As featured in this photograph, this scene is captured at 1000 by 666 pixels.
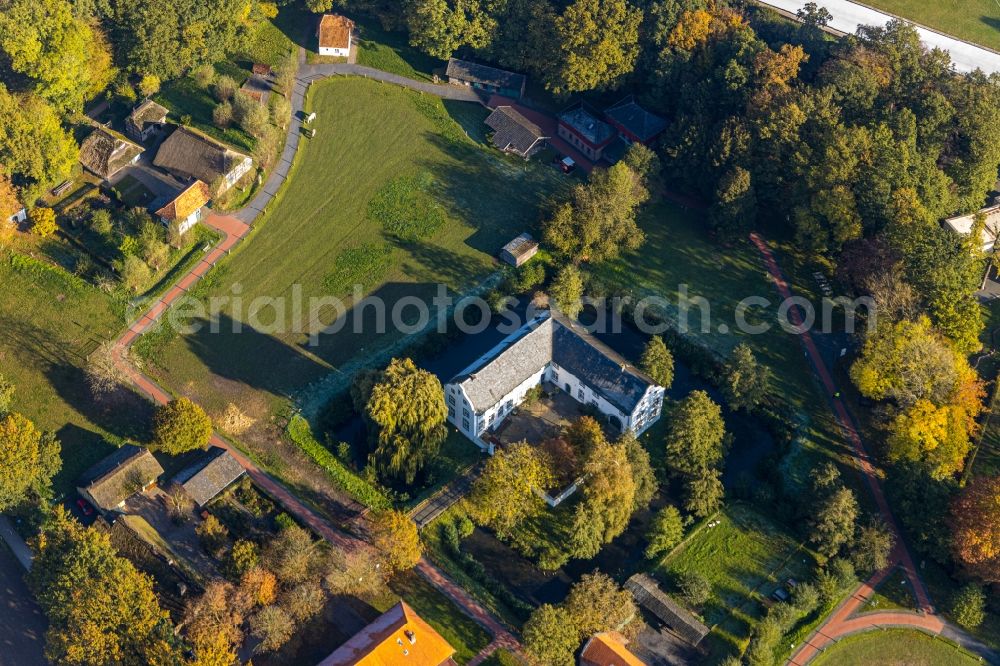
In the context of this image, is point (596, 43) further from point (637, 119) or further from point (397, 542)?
point (397, 542)

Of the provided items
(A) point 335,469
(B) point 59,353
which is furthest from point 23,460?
(A) point 335,469

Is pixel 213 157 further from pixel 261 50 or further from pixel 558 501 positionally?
pixel 558 501

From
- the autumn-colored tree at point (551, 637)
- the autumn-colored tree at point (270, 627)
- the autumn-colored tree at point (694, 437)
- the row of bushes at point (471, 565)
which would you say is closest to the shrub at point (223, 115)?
the row of bushes at point (471, 565)

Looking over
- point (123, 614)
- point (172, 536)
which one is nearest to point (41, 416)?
point (172, 536)

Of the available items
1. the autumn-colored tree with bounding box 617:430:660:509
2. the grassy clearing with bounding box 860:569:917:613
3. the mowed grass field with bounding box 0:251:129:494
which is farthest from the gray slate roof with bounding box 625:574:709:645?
the mowed grass field with bounding box 0:251:129:494

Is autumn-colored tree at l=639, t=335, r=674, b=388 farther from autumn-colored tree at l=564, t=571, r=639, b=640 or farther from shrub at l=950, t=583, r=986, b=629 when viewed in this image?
shrub at l=950, t=583, r=986, b=629
